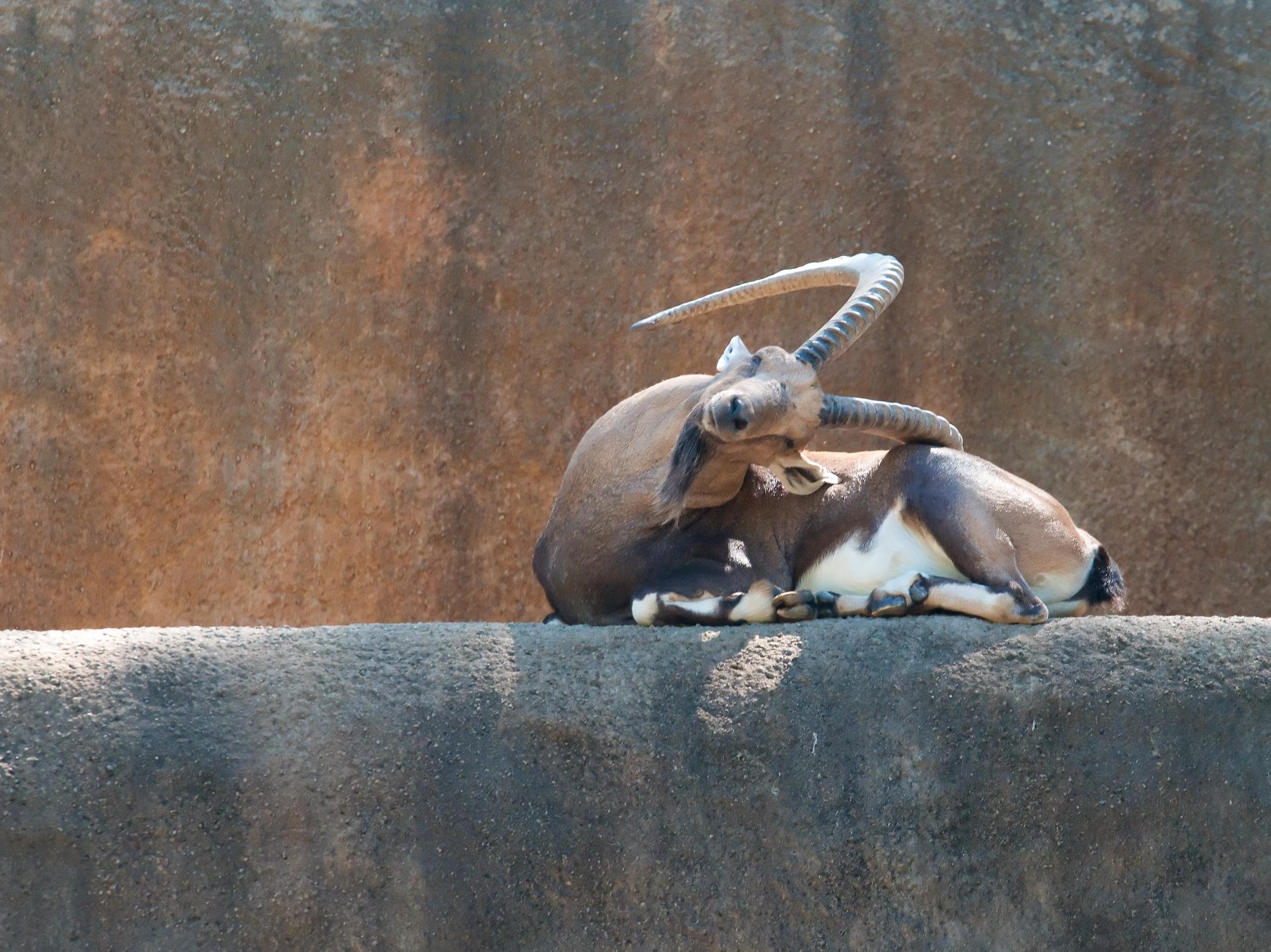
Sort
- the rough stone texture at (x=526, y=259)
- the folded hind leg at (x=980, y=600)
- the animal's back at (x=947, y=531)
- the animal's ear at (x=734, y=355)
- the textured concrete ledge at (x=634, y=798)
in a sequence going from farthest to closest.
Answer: the rough stone texture at (x=526, y=259) < the animal's ear at (x=734, y=355) < the animal's back at (x=947, y=531) < the folded hind leg at (x=980, y=600) < the textured concrete ledge at (x=634, y=798)

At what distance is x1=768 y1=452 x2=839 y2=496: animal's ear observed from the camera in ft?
17.1

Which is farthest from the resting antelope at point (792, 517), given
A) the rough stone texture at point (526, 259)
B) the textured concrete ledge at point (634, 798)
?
the rough stone texture at point (526, 259)

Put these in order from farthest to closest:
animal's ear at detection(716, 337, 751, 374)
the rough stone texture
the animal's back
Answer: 1. the rough stone texture
2. animal's ear at detection(716, 337, 751, 374)
3. the animal's back

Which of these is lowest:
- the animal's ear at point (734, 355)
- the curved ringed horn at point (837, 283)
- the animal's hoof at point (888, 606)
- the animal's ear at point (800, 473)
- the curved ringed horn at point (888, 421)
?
the animal's hoof at point (888, 606)

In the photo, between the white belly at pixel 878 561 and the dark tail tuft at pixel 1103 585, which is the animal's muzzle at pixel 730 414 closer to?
the white belly at pixel 878 561

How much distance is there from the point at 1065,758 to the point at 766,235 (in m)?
3.78

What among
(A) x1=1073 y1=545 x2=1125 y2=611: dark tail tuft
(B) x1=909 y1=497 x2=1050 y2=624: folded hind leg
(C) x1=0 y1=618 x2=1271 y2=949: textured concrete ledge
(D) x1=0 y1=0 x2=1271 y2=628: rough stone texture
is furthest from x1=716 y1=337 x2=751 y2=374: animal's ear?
(D) x1=0 y1=0 x2=1271 y2=628: rough stone texture

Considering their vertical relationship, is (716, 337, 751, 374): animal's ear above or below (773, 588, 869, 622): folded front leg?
above

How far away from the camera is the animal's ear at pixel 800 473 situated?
205 inches

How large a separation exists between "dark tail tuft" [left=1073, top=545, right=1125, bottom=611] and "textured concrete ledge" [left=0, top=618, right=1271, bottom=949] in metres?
0.92

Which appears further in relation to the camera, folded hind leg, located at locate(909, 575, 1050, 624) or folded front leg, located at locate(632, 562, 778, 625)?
folded front leg, located at locate(632, 562, 778, 625)

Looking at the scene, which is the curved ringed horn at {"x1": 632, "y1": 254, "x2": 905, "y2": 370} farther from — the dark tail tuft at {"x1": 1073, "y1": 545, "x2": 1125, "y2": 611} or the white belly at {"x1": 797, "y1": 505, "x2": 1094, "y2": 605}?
the dark tail tuft at {"x1": 1073, "y1": 545, "x2": 1125, "y2": 611}

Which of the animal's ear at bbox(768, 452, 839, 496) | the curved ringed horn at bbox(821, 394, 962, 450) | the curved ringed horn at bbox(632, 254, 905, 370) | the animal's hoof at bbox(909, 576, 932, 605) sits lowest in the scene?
the animal's hoof at bbox(909, 576, 932, 605)

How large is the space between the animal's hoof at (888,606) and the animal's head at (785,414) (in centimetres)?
48
